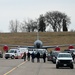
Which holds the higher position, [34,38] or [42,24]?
[42,24]

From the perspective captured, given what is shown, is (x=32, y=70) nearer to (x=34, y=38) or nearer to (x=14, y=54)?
(x=14, y=54)

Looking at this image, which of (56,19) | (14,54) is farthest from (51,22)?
(14,54)

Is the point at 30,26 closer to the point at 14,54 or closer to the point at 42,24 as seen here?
the point at 42,24

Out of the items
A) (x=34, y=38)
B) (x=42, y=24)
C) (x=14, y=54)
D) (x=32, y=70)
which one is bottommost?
(x=14, y=54)

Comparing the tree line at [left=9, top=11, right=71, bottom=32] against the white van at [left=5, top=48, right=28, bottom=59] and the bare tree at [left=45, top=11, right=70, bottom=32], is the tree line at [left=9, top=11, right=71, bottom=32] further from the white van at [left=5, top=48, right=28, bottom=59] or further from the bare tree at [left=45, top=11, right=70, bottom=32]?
the white van at [left=5, top=48, right=28, bottom=59]

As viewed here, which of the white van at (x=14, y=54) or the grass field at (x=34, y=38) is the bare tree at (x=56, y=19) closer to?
the grass field at (x=34, y=38)

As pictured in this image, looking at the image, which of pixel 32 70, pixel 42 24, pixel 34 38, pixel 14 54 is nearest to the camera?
pixel 32 70

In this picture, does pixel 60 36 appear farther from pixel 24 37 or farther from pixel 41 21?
pixel 41 21

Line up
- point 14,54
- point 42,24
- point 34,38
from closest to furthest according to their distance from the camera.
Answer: point 14,54
point 34,38
point 42,24

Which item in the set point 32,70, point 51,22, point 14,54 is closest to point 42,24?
point 51,22

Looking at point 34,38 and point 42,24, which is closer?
point 34,38

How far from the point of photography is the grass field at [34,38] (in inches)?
4811

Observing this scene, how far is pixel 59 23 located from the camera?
161 meters

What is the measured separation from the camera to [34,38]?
127250mm
